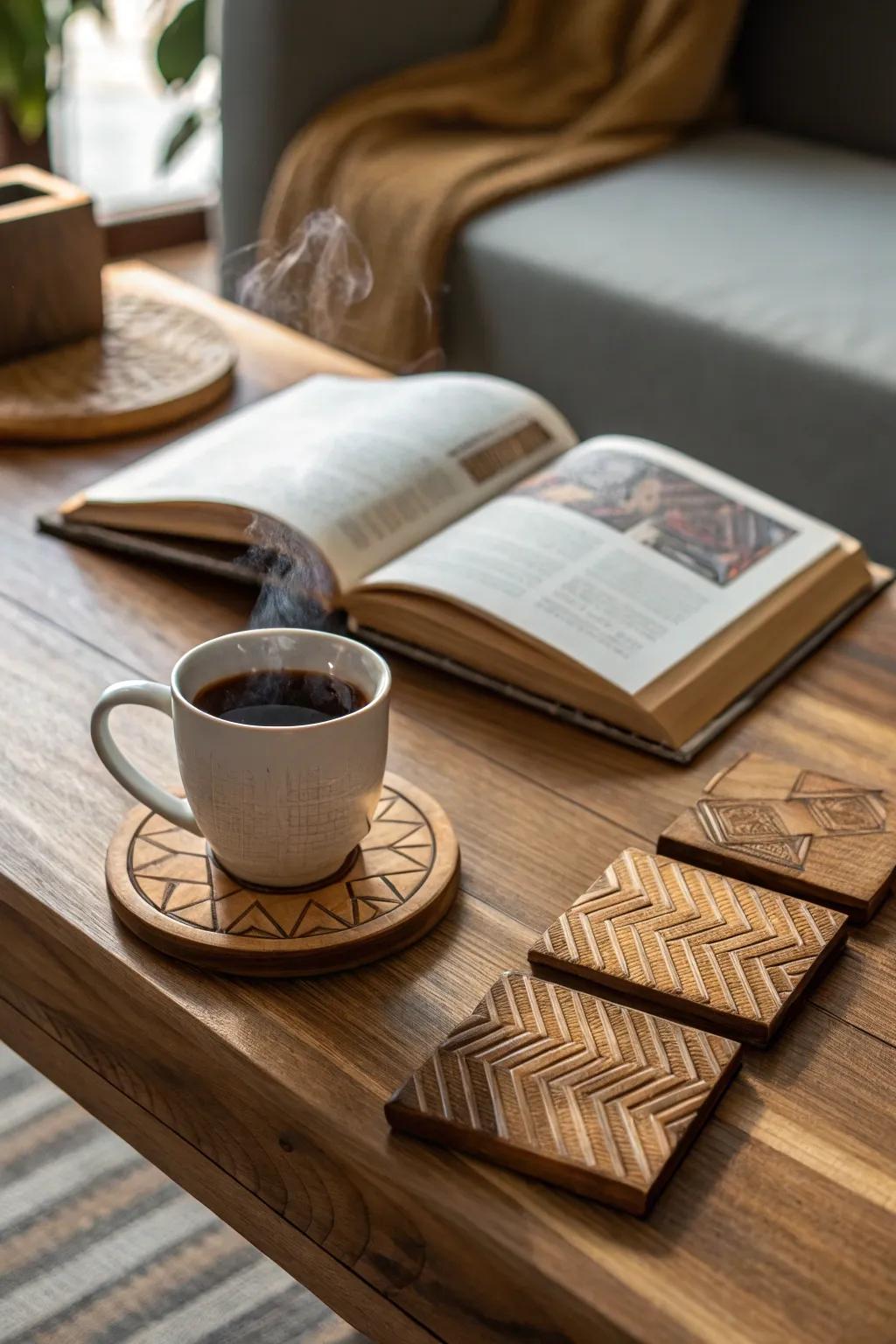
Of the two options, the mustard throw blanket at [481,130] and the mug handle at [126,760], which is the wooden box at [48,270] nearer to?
the mustard throw blanket at [481,130]

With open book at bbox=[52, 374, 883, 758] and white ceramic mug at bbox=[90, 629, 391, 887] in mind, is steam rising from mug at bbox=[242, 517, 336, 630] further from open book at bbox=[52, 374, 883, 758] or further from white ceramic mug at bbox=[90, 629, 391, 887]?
white ceramic mug at bbox=[90, 629, 391, 887]

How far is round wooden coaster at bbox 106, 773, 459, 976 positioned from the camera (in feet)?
2.20

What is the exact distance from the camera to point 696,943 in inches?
27.1

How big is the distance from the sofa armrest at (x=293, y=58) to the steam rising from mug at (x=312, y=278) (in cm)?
60

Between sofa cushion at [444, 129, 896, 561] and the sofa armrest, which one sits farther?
the sofa armrest

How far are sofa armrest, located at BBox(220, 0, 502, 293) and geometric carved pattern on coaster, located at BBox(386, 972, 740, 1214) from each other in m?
1.39

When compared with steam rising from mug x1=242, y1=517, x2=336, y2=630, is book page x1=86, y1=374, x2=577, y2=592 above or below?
above

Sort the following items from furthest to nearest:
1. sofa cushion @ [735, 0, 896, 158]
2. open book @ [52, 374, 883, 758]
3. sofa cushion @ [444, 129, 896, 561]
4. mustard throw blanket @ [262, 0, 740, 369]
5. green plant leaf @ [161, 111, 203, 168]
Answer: green plant leaf @ [161, 111, 203, 168]
sofa cushion @ [735, 0, 896, 158]
mustard throw blanket @ [262, 0, 740, 369]
sofa cushion @ [444, 129, 896, 561]
open book @ [52, 374, 883, 758]

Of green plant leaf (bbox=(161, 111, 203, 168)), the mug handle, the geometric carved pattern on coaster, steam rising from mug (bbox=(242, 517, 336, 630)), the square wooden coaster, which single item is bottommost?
green plant leaf (bbox=(161, 111, 203, 168))

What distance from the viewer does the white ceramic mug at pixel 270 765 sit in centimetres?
65

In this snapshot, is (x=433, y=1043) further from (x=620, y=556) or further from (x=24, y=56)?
(x=24, y=56)

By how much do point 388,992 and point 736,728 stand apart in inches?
13.4

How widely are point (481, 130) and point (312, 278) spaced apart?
3.26ft

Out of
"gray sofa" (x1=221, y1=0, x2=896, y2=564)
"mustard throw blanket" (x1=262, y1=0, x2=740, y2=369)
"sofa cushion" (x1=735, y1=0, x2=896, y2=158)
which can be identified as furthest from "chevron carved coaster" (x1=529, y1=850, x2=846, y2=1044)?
"sofa cushion" (x1=735, y1=0, x2=896, y2=158)
